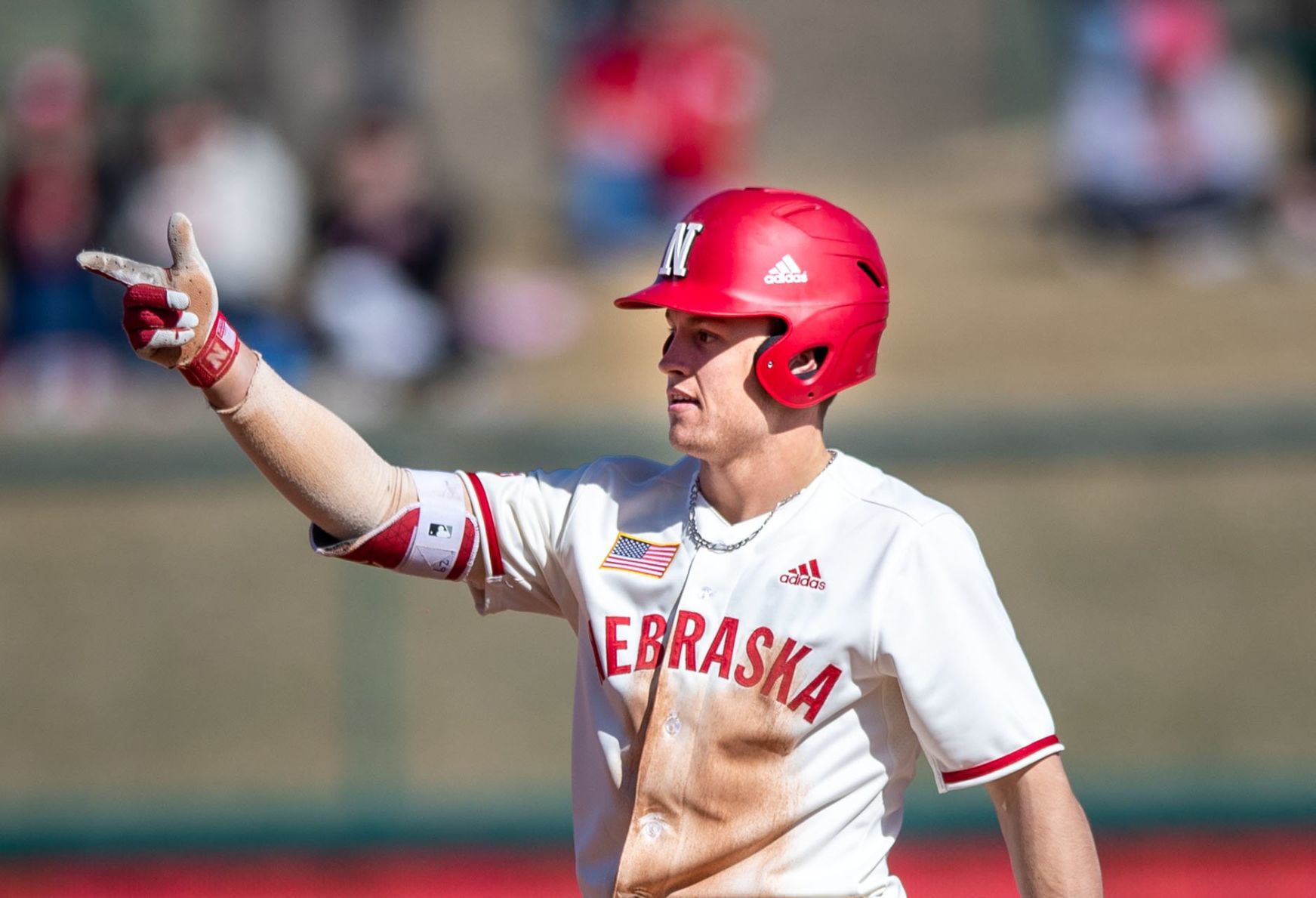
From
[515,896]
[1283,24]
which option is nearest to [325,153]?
[515,896]

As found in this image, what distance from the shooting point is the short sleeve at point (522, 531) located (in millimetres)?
3014

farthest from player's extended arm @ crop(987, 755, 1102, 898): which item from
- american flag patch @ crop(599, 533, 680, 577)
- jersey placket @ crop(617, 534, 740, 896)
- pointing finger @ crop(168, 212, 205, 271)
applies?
pointing finger @ crop(168, 212, 205, 271)

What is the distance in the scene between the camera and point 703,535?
2.91 metres

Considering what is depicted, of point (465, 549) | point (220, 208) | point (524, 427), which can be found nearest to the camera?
point (465, 549)

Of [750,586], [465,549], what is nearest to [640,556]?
[750,586]

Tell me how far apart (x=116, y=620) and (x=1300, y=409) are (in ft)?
16.6

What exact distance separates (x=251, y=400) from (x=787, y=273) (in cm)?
91

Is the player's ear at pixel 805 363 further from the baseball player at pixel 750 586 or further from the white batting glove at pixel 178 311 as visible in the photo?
the white batting glove at pixel 178 311

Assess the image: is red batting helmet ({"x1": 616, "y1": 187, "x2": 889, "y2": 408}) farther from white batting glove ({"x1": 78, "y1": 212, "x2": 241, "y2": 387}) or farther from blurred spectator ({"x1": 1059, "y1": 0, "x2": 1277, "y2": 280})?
blurred spectator ({"x1": 1059, "y1": 0, "x2": 1277, "y2": 280})

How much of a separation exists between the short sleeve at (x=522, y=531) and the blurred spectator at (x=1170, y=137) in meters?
7.35

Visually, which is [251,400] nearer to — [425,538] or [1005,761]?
[425,538]

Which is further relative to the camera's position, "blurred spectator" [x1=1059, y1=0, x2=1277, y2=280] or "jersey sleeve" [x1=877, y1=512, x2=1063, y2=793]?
"blurred spectator" [x1=1059, y1=0, x2=1277, y2=280]

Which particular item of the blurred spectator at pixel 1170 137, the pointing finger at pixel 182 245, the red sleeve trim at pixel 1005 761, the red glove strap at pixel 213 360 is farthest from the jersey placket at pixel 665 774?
the blurred spectator at pixel 1170 137

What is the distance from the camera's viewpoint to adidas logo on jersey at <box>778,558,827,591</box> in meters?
2.78
